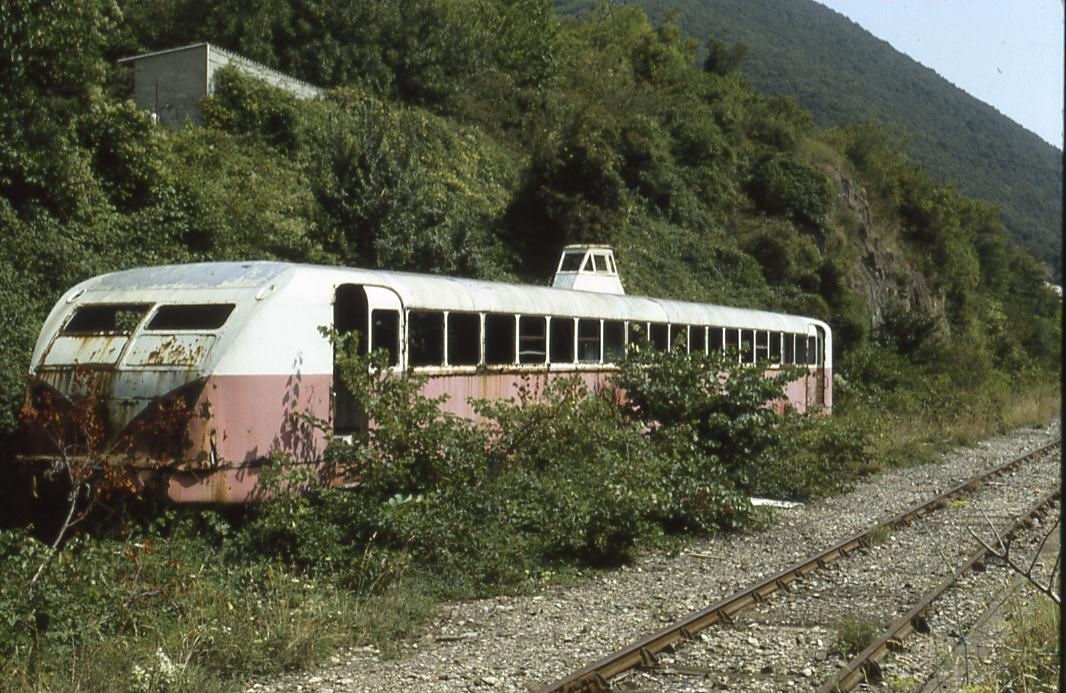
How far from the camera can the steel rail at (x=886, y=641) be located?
702cm

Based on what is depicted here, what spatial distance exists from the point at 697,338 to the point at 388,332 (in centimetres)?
884

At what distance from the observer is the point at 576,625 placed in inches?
342

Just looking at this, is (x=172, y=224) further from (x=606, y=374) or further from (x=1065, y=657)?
(x=1065, y=657)

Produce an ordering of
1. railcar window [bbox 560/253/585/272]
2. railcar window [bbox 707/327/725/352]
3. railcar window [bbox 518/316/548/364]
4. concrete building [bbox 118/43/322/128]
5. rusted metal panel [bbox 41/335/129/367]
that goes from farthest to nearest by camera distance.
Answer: concrete building [bbox 118/43/322/128]
railcar window [bbox 560/253/585/272]
railcar window [bbox 707/327/725/352]
railcar window [bbox 518/316/548/364]
rusted metal panel [bbox 41/335/129/367]

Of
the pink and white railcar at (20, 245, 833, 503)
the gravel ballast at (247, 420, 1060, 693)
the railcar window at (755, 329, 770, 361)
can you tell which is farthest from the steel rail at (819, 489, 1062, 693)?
the railcar window at (755, 329, 770, 361)

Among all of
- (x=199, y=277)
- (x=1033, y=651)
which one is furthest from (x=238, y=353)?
(x=1033, y=651)

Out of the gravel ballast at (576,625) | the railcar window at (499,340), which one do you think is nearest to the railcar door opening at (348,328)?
the railcar window at (499,340)

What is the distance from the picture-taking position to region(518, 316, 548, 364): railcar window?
14.4 m

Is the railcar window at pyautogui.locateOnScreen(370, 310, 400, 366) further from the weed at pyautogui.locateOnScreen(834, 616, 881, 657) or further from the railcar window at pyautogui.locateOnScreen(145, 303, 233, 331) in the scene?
the weed at pyautogui.locateOnScreen(834, 616, 881, 657)

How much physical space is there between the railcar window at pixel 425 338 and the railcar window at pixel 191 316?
7.07ft

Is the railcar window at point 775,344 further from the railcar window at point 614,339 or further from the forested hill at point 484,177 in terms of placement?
the railcar window at point 614,339

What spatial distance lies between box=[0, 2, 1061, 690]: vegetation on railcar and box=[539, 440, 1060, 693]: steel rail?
1515mm

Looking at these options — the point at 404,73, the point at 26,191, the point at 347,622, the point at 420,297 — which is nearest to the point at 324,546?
the point at 347,622

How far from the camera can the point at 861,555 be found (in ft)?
39.0
